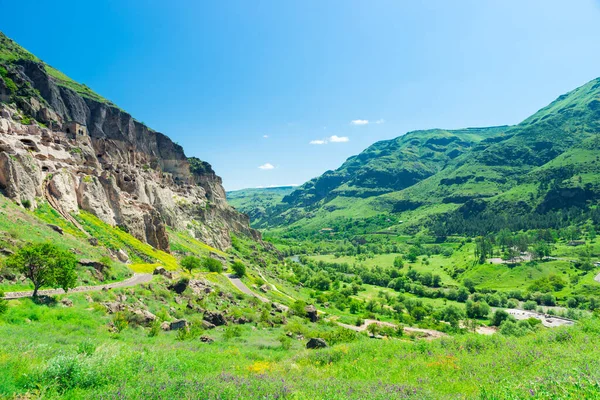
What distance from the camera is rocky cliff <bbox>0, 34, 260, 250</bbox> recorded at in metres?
53.9

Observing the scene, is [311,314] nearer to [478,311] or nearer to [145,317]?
[145,317]

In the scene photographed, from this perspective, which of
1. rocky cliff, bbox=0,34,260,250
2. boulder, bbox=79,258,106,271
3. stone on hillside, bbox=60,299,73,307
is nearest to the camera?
stone on hillside, bbox=60,299,73,307

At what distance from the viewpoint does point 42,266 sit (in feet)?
85.0

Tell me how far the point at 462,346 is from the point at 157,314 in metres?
28.7

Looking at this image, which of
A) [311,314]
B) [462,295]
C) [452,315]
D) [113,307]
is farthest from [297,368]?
[462,295]

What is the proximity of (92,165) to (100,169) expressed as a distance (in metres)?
2.93

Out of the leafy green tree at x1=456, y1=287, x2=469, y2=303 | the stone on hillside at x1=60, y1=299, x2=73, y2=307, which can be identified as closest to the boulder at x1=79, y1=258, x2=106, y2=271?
the stone on hillside at x1=60, y1=299, x2=73, y2=307

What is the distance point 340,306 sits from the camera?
8531cm

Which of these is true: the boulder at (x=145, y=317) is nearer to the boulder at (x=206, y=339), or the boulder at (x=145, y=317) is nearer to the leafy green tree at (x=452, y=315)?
the boulder at (x=206, y=339)

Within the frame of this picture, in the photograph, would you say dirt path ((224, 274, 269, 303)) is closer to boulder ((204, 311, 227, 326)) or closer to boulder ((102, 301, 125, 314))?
boulder ((204, 311, 227, 326))

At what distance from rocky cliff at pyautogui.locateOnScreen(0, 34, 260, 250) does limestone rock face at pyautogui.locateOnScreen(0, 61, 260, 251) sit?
19cm

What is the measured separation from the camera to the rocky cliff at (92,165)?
5391cm

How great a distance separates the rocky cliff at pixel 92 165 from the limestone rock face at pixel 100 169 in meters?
0.19

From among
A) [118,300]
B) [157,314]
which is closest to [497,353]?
[157,314]
